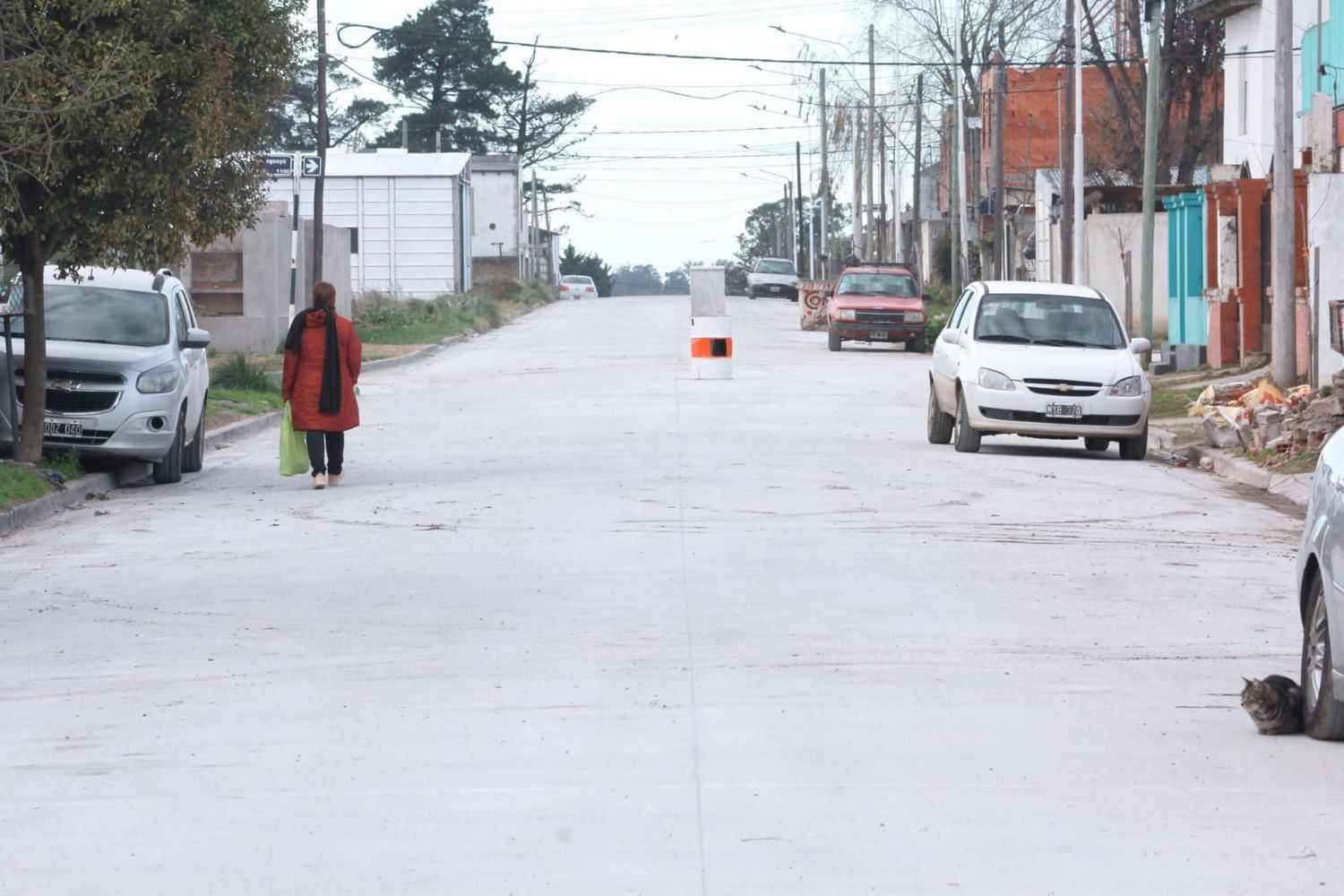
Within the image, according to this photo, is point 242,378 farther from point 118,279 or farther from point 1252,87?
point 1252,87

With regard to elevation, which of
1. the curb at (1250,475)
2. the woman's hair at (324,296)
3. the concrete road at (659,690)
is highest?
the woman's hair at (324,296)

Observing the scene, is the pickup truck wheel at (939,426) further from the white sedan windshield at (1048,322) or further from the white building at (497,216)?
the white building at (497,216)

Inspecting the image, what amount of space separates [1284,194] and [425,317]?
31895 mm

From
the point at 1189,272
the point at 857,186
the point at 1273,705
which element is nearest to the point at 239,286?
the point at 1189,272

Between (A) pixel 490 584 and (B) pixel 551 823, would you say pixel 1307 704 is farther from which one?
(A) pixel 490 584

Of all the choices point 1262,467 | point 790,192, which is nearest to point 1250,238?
point 1262,467

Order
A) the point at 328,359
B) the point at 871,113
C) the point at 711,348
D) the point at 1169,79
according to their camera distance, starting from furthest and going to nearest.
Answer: the point at 871,113
the point at 1169,79
the point at 711,348
the point at 328,359

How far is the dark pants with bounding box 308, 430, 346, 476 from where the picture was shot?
1622 cm

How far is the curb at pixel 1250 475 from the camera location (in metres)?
16.2

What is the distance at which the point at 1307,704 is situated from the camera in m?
7.31

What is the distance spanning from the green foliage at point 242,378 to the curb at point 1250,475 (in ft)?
43.5

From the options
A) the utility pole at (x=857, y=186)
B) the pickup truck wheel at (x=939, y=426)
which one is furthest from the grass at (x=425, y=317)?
the pickup truck wheel at (x=939, y=426)

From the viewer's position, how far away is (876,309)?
136 feet

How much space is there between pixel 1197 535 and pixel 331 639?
6553mm
